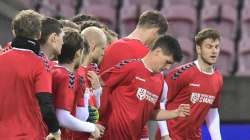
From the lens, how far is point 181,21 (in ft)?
38.1

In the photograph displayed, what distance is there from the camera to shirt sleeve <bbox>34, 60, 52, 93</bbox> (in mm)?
4711

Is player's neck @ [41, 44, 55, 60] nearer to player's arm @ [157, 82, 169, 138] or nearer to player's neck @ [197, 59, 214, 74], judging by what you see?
player's arm @ [157, 82, 169, 138]

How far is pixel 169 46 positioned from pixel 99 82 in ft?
1.83

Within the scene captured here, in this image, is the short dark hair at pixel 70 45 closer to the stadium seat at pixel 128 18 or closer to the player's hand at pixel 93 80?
the player's hand at pixel 93 80

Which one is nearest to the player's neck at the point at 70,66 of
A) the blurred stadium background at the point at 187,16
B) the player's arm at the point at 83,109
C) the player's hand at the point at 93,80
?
the player's arm at the point at 83,109

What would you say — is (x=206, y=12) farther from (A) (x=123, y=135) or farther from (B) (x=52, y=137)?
(B) (x=52, y=137)

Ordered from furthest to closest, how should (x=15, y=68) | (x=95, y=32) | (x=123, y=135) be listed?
(x=123, y=135)
(x=95, y=32)
(x=15, y=68)

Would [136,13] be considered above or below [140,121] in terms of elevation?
above

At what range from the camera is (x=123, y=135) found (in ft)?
19.9

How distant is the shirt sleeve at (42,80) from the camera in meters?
4.71

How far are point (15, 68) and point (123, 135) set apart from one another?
5.02ft

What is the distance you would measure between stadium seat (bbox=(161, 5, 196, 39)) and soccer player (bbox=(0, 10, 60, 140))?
272 inches

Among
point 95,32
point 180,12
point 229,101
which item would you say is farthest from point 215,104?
point 180,12

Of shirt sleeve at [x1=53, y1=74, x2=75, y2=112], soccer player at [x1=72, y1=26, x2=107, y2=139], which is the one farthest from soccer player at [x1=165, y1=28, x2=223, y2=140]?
shirt sleeve at [x1=53, y1=74, x2=75, y2=112]
